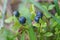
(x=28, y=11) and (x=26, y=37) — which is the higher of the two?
(x=28, y=11)

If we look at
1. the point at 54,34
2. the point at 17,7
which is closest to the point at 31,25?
the point at 54,34

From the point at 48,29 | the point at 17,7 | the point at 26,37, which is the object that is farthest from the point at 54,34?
the point at 17,7

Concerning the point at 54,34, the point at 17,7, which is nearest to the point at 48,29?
the point at 54,34

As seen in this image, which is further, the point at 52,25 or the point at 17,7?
the point at 17,7

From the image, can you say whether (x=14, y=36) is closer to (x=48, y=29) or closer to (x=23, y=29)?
(x=23, y=29)

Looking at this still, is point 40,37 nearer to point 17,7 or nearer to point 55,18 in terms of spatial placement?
point 55,18

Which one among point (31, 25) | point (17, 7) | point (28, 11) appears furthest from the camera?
point (17, 7)

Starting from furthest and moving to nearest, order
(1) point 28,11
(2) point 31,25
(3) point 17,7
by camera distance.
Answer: (3) point 17,7, (1) point 28,11, (2) point 31,25

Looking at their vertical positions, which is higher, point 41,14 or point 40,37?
point 41,14

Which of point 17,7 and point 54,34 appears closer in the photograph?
point 54,34
